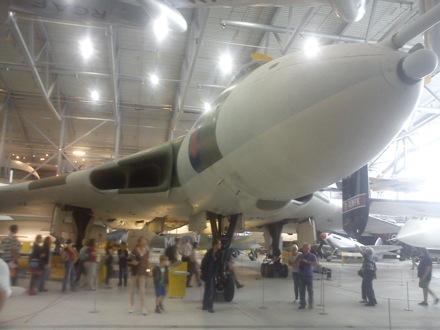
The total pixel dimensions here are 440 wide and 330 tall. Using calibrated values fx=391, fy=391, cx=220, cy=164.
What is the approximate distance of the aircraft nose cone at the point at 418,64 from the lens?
319 cm

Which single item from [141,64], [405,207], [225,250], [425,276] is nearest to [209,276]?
[225,250]

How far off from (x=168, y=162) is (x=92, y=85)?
49.8ft

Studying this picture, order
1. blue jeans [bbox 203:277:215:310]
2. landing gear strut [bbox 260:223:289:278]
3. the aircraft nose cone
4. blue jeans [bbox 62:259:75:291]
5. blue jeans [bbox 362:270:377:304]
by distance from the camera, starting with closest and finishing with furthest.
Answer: the aircraft nose cone → blue jeans [bbox 203:277:215:310] → blue jeans [bbox 362:270:377:304] → blue jeans [bbox 62:259:75:291] → landing gear strut [bbox 260:223:289:278]

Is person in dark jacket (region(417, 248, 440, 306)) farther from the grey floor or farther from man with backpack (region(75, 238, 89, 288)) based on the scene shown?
man with backpack (region(75, 238, 89, 288))

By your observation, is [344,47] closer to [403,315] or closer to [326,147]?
[326,147]

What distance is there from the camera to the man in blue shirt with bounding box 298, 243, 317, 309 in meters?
6.66

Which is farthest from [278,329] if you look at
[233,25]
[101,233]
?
[233,25]

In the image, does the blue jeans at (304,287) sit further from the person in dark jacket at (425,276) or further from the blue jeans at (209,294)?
the person in dark jacket at (425,276)

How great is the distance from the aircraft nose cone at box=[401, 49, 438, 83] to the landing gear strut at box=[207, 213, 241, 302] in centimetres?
405

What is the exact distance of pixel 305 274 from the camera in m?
6.81

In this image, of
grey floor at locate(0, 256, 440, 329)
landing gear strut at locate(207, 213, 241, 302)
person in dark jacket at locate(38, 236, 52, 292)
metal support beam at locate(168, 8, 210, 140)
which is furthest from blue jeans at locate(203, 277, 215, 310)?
metal support beam at locate(168, 8, 210, 140)

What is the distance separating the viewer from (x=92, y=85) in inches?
820

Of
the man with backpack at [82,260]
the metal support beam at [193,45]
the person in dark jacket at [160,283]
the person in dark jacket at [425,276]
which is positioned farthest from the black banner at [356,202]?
the metal support beam at [193,45]

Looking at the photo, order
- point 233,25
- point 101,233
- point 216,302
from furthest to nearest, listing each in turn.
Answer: point 233,25 → point 101,233 → point 216,302
